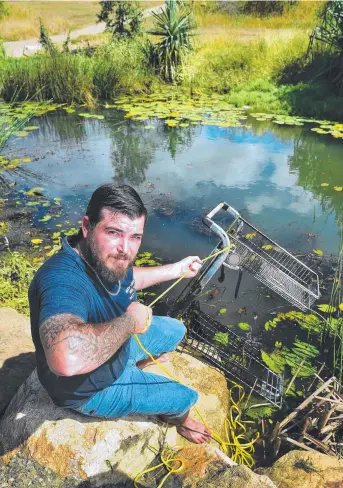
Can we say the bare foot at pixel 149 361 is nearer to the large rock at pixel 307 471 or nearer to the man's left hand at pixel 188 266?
the man's left hand at pixel 188 266

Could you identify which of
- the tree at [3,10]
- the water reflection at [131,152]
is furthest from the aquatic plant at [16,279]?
the tree at [3,10]

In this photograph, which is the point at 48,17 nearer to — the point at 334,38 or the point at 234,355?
the point at 334,38

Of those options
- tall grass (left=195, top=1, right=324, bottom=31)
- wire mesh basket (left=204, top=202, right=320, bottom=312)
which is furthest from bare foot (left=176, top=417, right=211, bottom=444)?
tall grass (left=195, top=1, right=324, bottom=31)

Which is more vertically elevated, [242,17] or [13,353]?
[242,17]

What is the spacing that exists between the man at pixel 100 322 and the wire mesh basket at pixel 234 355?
2.21 feet

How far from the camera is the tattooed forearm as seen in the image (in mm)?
1458

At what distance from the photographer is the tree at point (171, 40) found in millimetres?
10688

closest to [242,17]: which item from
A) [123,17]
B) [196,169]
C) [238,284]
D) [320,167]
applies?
[123,17]

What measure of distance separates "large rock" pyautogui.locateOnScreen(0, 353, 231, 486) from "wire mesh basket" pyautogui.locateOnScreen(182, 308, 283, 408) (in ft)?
2.94

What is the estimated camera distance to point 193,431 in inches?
97.7

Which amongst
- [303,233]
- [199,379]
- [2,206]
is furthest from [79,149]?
[199,379]

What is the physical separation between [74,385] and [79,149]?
6.45m

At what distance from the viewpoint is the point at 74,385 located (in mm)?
1878

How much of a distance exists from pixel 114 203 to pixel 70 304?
57 centimetres
